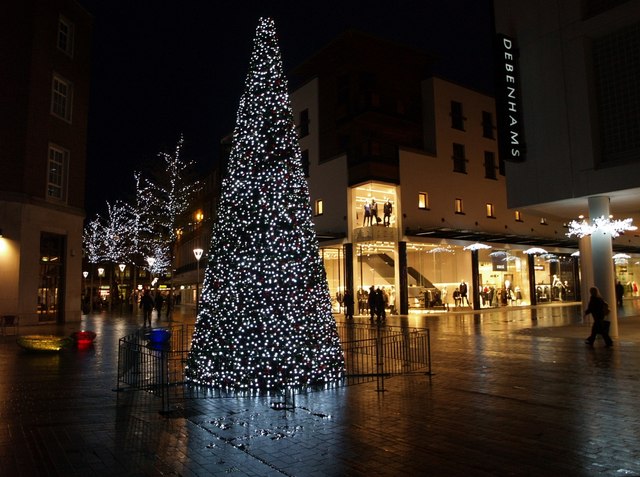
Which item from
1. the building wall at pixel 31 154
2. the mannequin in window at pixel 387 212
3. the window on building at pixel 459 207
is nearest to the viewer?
the building wall at pixel 31 154

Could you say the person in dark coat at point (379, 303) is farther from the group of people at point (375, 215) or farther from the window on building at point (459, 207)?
the window on building at point (459, 207)

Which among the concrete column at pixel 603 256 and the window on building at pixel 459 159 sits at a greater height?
the window on building at pixel 459 159

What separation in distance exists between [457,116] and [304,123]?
37.2 ft

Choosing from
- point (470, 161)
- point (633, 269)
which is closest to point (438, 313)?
point (470, 161)

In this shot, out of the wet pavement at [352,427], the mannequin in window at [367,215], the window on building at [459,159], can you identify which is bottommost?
the wet pavement at [352,427]

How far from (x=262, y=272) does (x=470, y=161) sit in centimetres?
3202

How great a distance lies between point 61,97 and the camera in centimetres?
2838

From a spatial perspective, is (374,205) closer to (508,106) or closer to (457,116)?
(457,116)

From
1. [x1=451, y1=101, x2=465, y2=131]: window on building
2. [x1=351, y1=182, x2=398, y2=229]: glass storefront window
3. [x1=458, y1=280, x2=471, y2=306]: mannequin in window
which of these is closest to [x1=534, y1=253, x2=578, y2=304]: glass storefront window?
[x1=458, y1=280, x2=471, y2=306]: mannequin in window

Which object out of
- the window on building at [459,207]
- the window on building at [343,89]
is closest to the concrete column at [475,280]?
the window on building at [459,207]

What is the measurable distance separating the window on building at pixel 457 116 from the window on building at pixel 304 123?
10637 millimetres

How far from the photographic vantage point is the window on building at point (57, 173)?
27.4m

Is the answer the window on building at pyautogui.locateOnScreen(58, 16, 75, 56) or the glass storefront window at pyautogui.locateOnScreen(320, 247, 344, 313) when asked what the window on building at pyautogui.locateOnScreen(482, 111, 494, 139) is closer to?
the glass storefront window at pyautogui.locateOnScreen(320, 247, 344, 313)

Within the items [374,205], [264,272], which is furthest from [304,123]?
[264,272]
